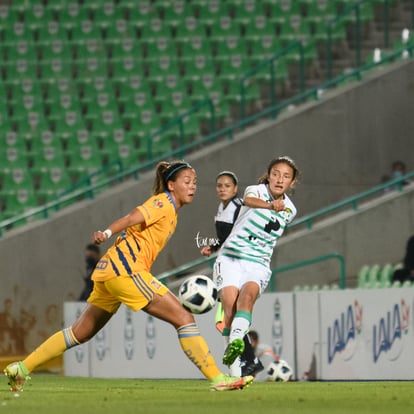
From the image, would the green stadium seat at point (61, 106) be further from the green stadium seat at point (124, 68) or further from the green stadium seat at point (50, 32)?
the green stadium seat at point (50, 32)

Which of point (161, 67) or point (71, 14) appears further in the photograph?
point (71, 14)

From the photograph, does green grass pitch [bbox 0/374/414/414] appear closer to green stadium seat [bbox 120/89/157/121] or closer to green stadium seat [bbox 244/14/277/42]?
green stadium seat [bbox 120/89/157/121]

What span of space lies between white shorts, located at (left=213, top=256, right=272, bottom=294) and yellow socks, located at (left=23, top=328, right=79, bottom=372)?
1.62 metres

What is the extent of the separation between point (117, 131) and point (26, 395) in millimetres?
13390

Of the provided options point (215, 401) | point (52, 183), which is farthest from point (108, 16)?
point (215, 401)

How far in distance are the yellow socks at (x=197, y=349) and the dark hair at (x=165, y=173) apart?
1.19 m

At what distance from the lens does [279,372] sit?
51.1ft

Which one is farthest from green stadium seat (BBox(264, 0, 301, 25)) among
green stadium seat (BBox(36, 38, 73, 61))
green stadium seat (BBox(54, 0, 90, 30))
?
green stadium seat (BBox(36, 38, 73, 61))

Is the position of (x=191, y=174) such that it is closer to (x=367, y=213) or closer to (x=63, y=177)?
(x=367, y=213)

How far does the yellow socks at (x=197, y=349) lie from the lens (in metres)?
10.9

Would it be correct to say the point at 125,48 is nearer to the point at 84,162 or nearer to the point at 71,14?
the point at 71,14

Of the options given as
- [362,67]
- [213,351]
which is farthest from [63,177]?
[213,351]

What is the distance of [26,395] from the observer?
36.7 feet

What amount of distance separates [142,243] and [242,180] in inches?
448
